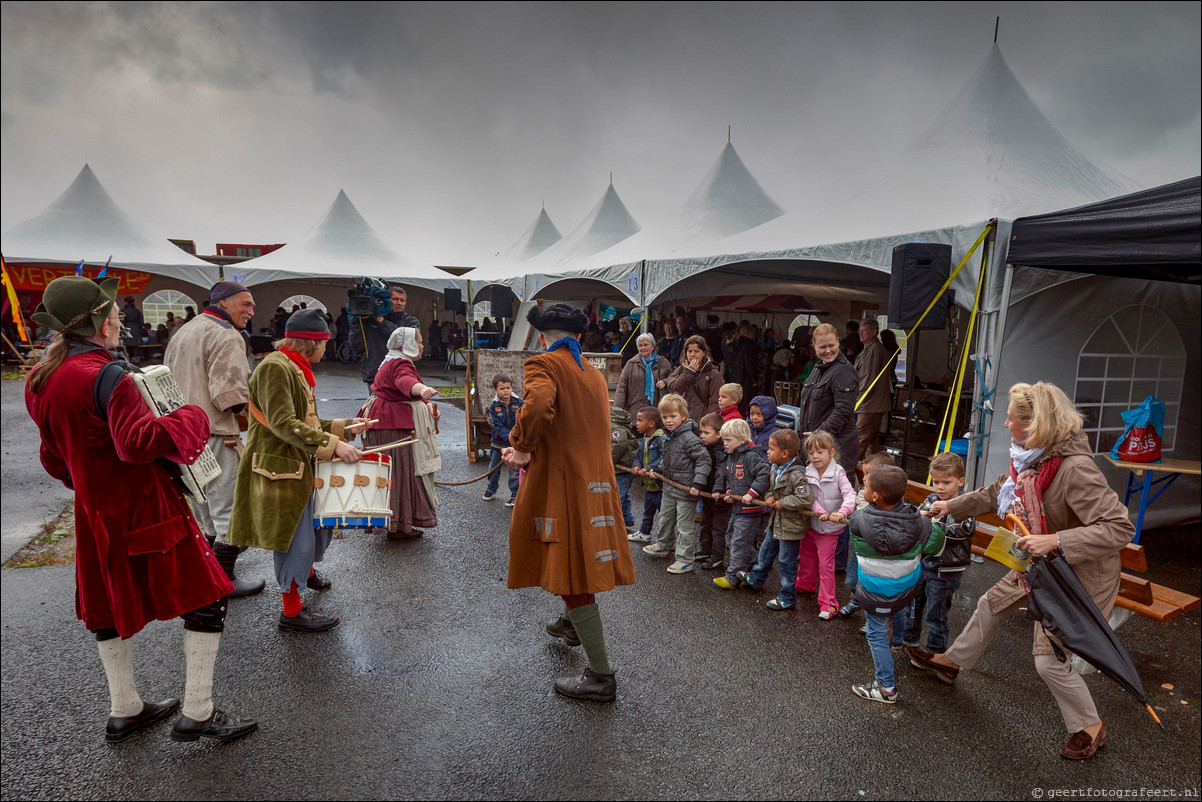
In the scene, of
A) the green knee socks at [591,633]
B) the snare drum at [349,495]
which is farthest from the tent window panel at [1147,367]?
the snare drum at [349,495]

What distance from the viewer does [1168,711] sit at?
3262 millimetres

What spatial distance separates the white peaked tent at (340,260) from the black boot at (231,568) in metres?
15.5

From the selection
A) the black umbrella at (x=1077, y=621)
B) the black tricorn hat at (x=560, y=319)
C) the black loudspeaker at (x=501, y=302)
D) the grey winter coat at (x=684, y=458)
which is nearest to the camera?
the black umbrella at (x=1077, y=621)

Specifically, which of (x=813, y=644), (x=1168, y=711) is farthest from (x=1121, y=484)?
(x=813, y=644)

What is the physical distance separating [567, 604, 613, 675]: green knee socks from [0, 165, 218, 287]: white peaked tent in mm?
19078

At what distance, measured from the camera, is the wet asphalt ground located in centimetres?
262

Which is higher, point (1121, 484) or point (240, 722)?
point (1121, 484)

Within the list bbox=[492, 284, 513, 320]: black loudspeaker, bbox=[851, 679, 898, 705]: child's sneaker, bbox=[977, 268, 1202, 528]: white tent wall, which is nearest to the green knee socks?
bbox=[851, 679, 898, 705]: child's sneaker

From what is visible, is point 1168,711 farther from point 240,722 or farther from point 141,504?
point 141,504

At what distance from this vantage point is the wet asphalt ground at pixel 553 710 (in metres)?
2.62

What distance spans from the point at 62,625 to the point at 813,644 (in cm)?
Result: 471

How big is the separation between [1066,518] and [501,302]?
1179 cm

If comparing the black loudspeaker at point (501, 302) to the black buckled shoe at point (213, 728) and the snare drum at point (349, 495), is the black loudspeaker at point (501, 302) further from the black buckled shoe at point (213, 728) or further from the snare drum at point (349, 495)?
the black buckled shoe at point (213, 728)

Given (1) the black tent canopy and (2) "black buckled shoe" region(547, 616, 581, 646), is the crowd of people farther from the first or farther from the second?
(1) the black tent canopy
